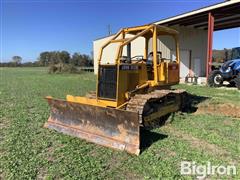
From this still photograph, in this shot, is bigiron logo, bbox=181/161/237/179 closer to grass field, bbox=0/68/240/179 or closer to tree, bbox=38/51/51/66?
grass field, bbox=0/68/240/179

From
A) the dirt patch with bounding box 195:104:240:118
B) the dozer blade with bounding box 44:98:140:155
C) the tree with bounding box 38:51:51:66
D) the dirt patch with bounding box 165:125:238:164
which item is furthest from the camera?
the tree with bounding box 38:51:51:66

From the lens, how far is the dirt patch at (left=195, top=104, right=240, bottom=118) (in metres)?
→ 6.84

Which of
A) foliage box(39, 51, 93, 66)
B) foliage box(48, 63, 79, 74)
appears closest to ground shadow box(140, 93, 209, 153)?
foliage box(48, 63, 79, 74)

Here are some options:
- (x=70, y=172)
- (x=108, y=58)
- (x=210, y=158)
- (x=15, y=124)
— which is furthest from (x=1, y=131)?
(x=108, y=58)

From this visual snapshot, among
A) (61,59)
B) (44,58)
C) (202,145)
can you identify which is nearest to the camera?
(202,145)

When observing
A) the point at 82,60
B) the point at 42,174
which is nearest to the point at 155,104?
the point at 42,174

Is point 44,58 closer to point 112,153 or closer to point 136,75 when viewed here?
point 136,75

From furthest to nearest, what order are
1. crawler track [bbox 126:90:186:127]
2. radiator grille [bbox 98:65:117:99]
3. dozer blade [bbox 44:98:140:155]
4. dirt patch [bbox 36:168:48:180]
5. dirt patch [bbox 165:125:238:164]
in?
radiator grille [bbox 98:65:117:99] → crawler track [bbox 126:90:186:127] → dozer blade [bbox 44:98:140:155] → dirt patch [bbox 165:125:238:164] → dirt patch [bbox 36:168:48:180]

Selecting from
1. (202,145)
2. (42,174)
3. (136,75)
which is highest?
(136,75)

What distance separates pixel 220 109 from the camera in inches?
281

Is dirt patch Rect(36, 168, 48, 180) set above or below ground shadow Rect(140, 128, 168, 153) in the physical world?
below

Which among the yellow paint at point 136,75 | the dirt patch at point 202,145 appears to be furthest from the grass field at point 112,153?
the yellow paint at point 136,75

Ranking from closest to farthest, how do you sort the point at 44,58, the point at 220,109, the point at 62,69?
the point at 220,109, the point at 62,69, the point at 44,58

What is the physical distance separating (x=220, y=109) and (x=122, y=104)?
138 inches
